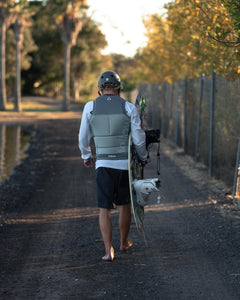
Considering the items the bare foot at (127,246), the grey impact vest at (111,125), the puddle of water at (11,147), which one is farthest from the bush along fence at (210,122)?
the puddle of water at (11,147)

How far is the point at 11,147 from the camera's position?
19.5m

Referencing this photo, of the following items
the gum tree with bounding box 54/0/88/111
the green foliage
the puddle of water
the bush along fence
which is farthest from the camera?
the gum tree with bounding box 54/0/88/111

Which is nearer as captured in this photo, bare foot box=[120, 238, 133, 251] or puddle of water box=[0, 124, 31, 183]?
bare foot box=[120, 238, 133, 251]

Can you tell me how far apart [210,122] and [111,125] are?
6245 mm

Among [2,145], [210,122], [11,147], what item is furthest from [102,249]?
[2,145]

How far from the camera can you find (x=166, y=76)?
26219 mm

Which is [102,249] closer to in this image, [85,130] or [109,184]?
[109,184]

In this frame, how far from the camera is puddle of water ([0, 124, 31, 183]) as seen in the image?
46.6ft

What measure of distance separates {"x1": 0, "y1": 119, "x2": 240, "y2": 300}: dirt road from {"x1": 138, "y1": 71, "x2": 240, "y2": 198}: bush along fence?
2.35ft

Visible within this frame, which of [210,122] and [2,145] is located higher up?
[210,122]

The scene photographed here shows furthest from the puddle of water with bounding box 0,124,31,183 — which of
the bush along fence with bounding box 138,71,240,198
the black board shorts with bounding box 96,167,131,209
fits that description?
the black board shorts with bounding box 96,167,131,209

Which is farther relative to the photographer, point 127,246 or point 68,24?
point 68,24

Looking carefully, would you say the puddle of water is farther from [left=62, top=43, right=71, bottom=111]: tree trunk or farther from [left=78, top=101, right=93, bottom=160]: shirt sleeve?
[left=62, top=43, right=71, bottom=111]: tree trunk

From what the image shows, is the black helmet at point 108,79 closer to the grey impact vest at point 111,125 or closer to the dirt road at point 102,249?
the grey impact vest at point 111,125
